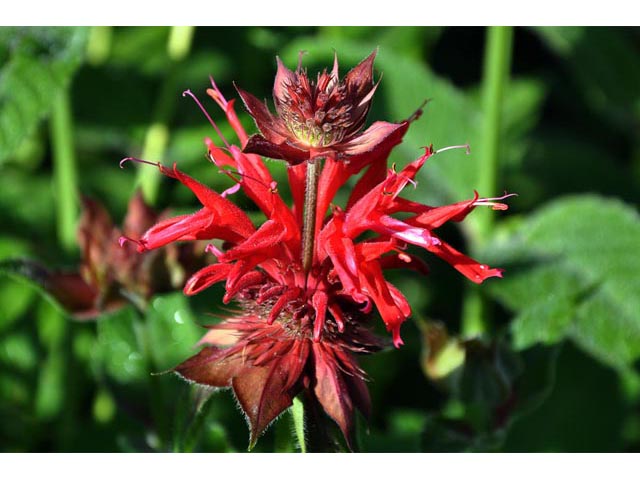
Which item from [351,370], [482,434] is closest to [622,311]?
[482,434]

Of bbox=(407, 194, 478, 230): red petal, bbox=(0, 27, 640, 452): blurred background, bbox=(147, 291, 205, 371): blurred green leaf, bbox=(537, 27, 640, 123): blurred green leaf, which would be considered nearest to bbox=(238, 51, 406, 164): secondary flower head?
bbox=(407, 194, 478, 230): red petal

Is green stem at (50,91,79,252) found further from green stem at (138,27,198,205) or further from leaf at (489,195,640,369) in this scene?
leaf at (489,195,640,369)

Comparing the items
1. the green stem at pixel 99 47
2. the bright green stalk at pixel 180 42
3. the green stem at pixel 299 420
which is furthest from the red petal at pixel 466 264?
the green stem at pixel 99 47

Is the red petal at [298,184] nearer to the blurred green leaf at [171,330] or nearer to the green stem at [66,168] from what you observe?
the blurred green leaf at [171,330]

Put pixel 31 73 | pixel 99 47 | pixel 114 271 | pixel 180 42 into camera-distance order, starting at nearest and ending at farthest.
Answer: pixel 114 271 < pixel 31 73 < pixel 180 42 < pixel 99 47

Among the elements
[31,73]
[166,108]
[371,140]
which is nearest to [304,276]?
[371,140]

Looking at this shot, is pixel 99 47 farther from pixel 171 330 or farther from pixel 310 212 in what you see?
pixel 310 212

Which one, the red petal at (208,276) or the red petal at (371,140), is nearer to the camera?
the red petal at (371,140)
